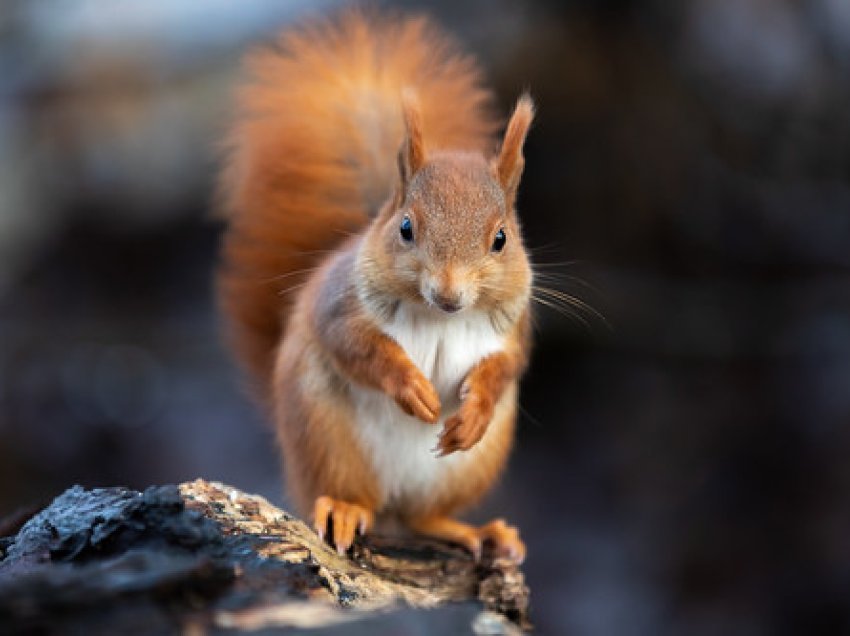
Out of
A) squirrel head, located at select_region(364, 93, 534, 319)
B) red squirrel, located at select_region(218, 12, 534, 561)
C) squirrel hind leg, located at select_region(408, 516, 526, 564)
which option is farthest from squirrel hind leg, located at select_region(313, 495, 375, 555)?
squirrel head, located at select_region(364, 93, 534, 319)

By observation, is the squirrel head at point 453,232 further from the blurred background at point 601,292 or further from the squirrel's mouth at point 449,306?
the blurred background at point 601,292

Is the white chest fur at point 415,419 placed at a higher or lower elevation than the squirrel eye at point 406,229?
lower

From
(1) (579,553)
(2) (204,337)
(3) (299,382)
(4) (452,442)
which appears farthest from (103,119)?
(4) (452,442)

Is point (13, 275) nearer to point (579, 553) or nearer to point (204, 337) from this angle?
point (204, 337)

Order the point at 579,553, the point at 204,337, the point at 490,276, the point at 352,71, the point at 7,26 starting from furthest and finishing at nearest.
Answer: the point at 7,26 → the point at 204,337 → the point at 579,553 → the point at 352,71 → the point at 490,276

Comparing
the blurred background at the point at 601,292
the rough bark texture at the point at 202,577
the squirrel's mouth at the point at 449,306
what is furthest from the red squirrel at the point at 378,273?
the blurred background at the point at 601,292
